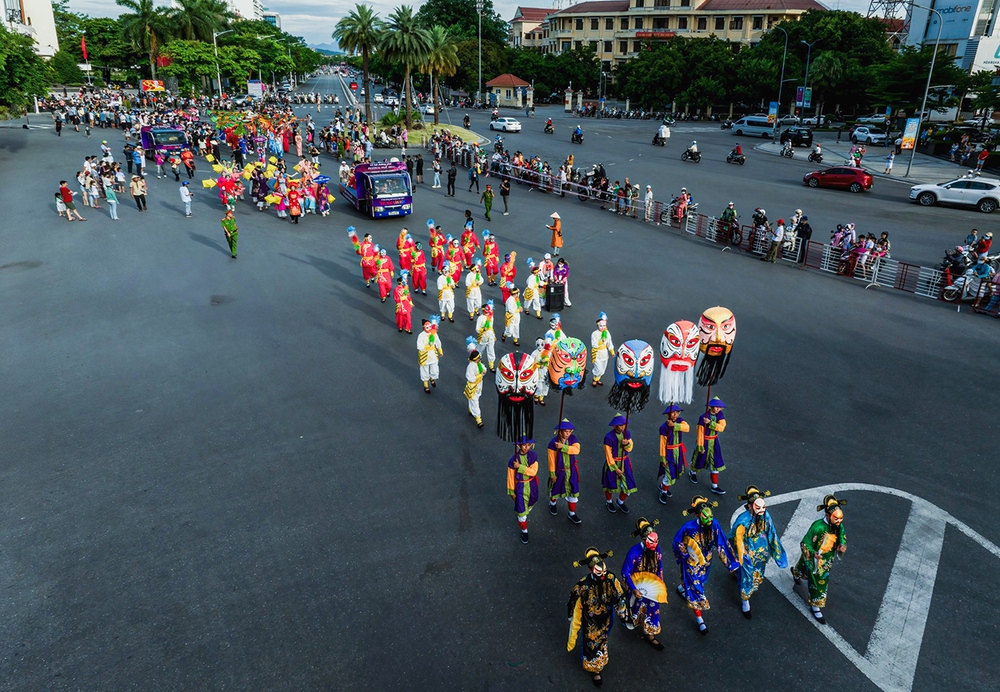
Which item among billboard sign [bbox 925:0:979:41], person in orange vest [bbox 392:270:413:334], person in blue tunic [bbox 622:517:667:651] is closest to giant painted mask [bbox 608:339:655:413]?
person in blue tunic [bbox 622:517:667:651]

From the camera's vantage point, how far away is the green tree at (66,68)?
66.0 metres

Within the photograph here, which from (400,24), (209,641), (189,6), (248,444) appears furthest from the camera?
(189,6)

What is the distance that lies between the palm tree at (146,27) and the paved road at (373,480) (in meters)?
54.9

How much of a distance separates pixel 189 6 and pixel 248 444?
69.3m

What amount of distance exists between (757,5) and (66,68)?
83.1 metres

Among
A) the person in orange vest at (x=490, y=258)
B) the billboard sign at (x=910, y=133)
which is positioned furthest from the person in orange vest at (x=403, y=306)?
the billboard sign at (x=910, y=133)

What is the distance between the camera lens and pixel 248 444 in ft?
35.0

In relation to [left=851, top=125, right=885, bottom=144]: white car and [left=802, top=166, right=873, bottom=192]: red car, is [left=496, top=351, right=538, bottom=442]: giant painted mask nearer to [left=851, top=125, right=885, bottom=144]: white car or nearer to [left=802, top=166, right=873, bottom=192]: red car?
[left=802, top=166, right=873, bottom=192]: red car

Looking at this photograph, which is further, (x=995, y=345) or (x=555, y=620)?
(x=995, y=345)

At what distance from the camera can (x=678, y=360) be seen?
923 cm

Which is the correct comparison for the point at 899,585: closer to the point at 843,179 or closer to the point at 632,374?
the point at 632,374

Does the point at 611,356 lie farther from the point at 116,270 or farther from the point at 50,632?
the point at 116,270

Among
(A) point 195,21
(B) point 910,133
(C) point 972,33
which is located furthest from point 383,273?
(A) point 195,21

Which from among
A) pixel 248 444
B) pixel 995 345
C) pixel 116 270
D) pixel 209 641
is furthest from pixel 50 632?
pixel 995 345
